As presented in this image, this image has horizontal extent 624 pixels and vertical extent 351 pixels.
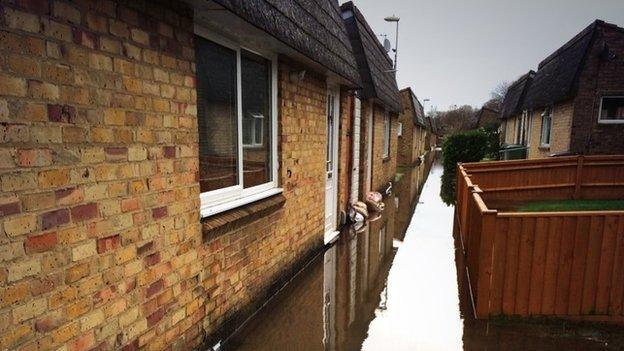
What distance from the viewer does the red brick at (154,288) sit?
2605mm

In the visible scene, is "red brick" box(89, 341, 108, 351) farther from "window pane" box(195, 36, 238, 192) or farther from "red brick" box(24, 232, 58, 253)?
"window pane" box(195, 36, 238, 192)

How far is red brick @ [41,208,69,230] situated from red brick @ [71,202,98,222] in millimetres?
45

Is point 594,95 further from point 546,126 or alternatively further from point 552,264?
point 552,264

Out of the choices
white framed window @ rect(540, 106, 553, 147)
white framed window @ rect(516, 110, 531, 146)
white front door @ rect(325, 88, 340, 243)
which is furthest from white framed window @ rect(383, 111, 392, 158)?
white framed window @ rect(516, 110, 531, 146)

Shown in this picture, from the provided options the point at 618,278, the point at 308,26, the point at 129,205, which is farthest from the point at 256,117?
the point at 618,278

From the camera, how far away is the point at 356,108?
28.7ft

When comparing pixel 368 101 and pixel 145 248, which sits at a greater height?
pixel 368 101

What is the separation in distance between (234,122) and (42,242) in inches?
85.7

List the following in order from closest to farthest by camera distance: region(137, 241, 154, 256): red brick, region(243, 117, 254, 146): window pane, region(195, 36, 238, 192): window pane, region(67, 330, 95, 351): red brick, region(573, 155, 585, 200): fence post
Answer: region(67, 330, 95, 351): red brick
region(137, 241, 154, 256): red brick
region(195, 36, 238, 192): window pane
region(243, 117, 254, 146): window pane
region(573, 155, 585, 200): fence post

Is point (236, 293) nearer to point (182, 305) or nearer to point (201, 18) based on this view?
point (182, 305)

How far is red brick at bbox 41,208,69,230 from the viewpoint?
1880 mm

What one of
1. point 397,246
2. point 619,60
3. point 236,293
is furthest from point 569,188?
point 236,293

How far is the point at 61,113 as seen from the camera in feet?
6.36

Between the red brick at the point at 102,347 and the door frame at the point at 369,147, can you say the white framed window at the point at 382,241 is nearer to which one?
the door frame at the point at 369,147
